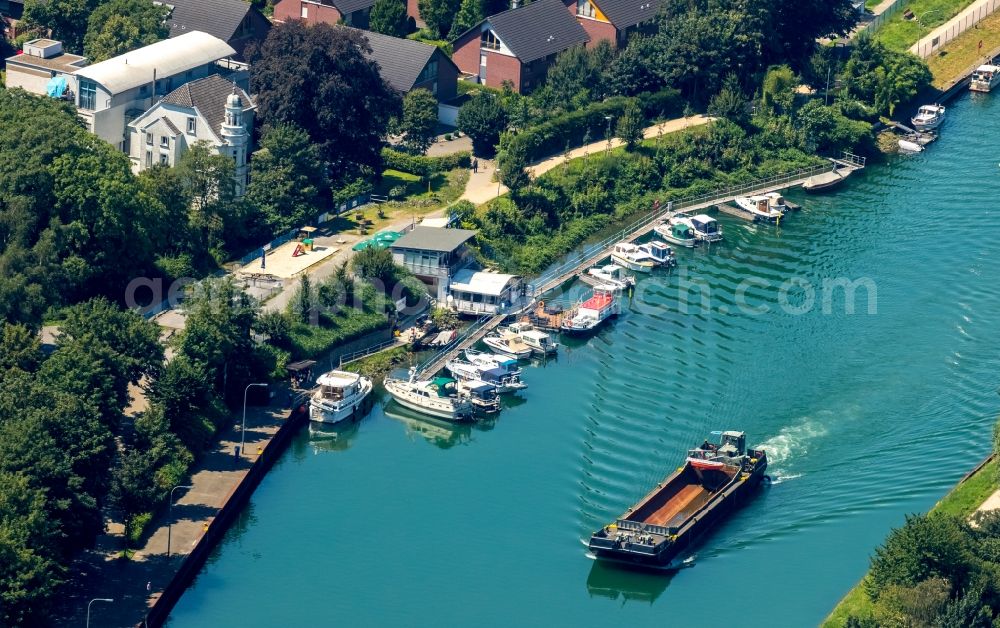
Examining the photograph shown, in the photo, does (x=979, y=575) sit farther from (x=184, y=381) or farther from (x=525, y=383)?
(x=184, y=381)

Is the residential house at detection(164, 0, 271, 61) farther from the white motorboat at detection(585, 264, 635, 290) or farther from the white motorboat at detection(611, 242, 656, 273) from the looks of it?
the white motorboat at detection(585, 264, 635, 290)

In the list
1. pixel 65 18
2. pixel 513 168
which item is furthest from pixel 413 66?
pixel 65 18

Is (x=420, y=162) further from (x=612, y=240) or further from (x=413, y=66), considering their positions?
(x=612, y=240)

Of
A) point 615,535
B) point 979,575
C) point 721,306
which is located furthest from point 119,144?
point 979,575

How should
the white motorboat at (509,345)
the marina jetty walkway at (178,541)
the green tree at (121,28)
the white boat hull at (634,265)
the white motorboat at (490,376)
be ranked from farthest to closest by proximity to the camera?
the green tree at (121,28)
the white boat hull at (634,265)
the white motorboat at (509,345)
the white motorboat at (490,376)
the marina jetty walkway at (178,541)

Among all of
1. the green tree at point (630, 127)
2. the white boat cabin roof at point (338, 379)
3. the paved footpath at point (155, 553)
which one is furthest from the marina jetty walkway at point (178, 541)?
the green tree at point (630, 127)

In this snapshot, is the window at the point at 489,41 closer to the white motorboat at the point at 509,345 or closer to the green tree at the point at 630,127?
the green tree at the point at 630,127

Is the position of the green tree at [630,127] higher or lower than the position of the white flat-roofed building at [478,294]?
higher
